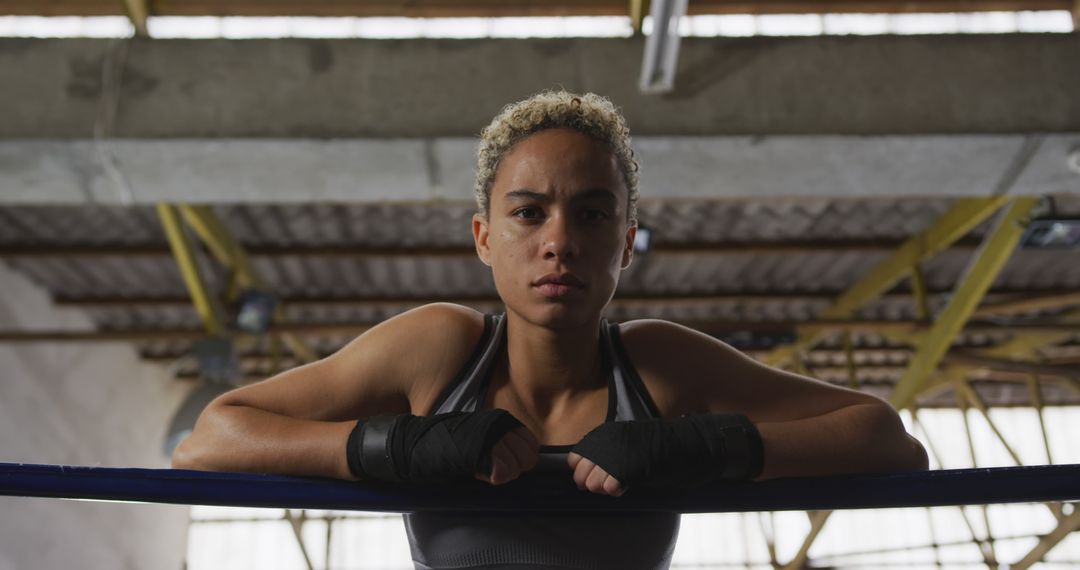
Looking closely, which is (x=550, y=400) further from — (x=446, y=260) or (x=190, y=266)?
(x=446, y=260)

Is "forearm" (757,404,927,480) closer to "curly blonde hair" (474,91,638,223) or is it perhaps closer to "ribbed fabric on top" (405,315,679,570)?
"ribbed fabric on top" (405,315,679,570)

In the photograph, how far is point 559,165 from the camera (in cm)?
164

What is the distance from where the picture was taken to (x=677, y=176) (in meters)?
4.48

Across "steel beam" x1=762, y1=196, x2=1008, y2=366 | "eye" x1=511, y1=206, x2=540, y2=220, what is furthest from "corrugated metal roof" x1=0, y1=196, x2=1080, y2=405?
"eye" x1=511, y1=206, x2=540, y2=220

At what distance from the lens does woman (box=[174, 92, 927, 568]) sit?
1.31 m

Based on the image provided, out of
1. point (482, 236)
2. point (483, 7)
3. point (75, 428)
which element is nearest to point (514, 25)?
point (483, 7)

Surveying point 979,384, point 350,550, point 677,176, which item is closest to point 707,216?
point 677,176

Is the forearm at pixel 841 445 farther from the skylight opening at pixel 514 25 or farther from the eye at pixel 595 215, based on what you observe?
the skylight opening at pixel 514 25

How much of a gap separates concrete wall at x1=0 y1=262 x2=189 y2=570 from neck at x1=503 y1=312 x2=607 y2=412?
8073 millimetres

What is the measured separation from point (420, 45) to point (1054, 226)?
394 centimetres

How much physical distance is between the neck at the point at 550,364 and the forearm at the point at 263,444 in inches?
16.2

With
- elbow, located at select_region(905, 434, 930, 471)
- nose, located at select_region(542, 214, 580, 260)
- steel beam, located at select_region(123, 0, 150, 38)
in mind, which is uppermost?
steel beam, located at select_region(123, 0, 150, 38)

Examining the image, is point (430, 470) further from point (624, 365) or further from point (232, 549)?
point (232, 549)

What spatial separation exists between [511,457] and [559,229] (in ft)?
1.51
